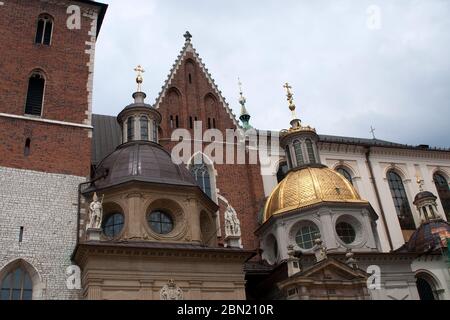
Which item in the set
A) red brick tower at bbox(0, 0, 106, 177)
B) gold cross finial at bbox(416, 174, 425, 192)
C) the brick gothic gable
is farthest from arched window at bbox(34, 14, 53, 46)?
gold cross finial at bbox(416, 174, 425, 192)

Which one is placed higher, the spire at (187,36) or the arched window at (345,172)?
the spire at (187,36)

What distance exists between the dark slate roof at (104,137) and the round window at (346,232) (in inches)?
455

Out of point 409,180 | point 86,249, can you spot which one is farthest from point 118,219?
point 409,180

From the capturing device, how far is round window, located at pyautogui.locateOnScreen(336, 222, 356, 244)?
21641mm

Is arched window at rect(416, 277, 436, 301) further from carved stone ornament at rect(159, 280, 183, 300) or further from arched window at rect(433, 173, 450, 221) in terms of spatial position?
carved stone ornament at rect(159, 280, 183, 300)

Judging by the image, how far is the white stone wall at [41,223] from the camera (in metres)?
15.9

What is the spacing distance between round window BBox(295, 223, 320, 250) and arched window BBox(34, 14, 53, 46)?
1360cm

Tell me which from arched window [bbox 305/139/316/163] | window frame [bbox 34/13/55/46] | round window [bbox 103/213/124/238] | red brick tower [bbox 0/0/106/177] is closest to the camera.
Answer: round window [bbox 103/213/124/238]

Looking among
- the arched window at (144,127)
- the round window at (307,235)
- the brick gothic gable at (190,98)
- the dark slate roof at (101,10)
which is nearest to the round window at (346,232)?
the round window at (307,235)

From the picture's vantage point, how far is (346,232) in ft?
71.9

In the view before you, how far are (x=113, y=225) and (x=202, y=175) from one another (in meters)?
7.44

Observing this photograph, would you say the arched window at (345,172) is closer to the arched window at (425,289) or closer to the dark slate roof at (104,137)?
the arched window at (425,289)
